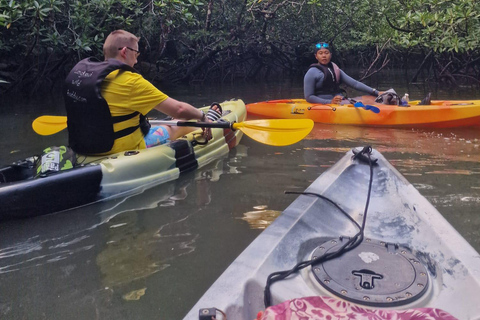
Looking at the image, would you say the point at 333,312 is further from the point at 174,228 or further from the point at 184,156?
the point at 184,156

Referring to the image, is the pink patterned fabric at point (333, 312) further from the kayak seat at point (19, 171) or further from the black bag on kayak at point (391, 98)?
the black bag on kayak at point (391, 98)

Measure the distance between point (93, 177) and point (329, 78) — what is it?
385 centimetres

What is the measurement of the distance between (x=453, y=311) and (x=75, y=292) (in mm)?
1597

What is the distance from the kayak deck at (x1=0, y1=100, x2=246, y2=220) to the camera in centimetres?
272

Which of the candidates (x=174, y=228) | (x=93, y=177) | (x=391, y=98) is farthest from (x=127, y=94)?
(x=391, y=98)

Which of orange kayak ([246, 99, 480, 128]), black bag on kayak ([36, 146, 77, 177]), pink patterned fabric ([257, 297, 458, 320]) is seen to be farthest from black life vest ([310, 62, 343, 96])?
pink patterned fabric ([257, 297, 458, 320])

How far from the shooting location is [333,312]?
139 cm

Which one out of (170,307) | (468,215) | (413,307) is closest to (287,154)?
(468,215)

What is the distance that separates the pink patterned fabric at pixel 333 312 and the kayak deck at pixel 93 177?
1994 mm

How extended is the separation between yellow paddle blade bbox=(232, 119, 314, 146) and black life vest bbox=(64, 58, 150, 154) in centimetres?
93

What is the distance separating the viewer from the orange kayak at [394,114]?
5.02m

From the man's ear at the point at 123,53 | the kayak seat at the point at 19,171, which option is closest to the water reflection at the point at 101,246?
the kayak seat at the point at 19,171

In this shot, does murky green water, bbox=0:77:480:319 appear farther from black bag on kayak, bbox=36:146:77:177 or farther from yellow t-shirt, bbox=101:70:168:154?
yellow t-shirt, bbox=101:70:168:154

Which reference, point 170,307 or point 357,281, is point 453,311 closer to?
point 357,281
